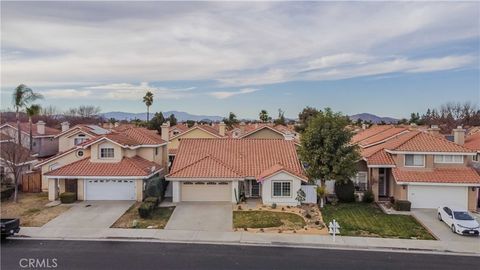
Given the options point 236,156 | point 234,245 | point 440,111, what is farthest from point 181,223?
point 440,111

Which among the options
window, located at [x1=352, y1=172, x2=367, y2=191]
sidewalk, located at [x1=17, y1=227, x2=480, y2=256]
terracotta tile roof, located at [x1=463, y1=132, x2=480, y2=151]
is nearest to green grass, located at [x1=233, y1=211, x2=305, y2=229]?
sidewalk, located at [x1=17, y1=227, x2=480, y2=256]

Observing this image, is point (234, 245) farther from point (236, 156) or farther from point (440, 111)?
point (440, 111)

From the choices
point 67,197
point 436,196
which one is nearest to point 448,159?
point 436,196

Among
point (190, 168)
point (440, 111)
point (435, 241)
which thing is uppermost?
point (440, 111)

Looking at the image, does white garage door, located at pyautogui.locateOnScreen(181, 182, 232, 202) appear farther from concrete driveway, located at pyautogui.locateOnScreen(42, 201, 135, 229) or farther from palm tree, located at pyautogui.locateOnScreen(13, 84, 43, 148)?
palm tree, located at pyautogui.locateOnScreen(13, 84, 43, 148)

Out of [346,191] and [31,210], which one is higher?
[346,191]

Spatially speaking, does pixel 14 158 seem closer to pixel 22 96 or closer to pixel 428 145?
pixel 22 96

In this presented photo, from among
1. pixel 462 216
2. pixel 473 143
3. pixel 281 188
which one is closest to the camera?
pixel 462 216
